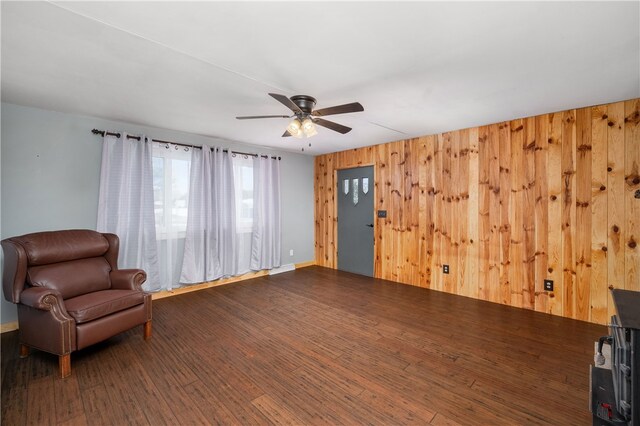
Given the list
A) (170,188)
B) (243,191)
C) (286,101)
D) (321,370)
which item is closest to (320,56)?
(286,101)

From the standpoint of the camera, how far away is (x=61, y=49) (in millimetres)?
1896

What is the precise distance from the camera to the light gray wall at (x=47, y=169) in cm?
290

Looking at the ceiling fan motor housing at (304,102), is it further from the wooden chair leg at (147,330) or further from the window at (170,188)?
the wooden chair leg at (147,330)

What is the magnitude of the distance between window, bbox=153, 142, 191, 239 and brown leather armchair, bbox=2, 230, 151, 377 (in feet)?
3.09

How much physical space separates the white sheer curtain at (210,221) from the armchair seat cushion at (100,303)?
4.84 ft

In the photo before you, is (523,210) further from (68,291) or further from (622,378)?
(68,291)

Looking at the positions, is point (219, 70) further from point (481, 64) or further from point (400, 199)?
point (400, 199)

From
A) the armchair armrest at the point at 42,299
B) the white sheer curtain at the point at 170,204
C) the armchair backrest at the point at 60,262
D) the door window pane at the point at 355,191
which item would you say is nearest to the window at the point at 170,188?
the white sheer curtain at the point at 170,204

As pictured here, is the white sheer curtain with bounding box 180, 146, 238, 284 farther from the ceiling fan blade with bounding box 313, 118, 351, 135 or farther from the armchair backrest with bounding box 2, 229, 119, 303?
the ceiling fan blade with bounding box 313, 118, 351, 135

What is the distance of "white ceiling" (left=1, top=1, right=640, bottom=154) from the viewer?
1.54 meters

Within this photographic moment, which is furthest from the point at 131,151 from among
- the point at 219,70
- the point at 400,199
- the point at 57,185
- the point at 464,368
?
the point at 464,368

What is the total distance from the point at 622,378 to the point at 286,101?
2551 mm

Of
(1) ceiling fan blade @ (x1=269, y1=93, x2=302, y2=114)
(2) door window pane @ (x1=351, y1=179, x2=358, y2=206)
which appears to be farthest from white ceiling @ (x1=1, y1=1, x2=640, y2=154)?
(2) door window pane @ (x1=351, y1=179, x2=358, y2=206)

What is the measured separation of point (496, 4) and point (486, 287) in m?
3.36
